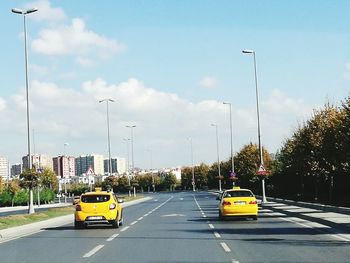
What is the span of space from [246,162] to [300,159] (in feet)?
98.0

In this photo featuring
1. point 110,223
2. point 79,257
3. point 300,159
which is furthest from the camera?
point 300,159

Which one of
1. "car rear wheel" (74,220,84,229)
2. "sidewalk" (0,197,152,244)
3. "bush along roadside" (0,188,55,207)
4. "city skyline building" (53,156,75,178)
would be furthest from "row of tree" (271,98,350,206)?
"city skyline building" (53,156,75,178)

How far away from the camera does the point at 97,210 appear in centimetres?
2562

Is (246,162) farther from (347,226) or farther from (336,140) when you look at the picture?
(347,226)

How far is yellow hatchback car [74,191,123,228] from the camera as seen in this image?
84.0 ft

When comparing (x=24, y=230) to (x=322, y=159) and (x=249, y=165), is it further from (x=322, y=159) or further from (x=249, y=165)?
(x=249, y=165)

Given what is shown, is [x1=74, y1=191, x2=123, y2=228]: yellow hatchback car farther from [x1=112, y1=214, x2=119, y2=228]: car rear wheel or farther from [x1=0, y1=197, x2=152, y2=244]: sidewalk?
[x1=0, y1=197, x2=152, y2=244]: sidewalk

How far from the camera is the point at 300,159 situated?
1580 inches

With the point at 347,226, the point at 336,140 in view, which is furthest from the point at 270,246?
the point at 336,140

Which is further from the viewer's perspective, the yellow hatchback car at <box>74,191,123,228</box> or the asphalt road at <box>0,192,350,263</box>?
the yellow hatchback car at <box>74,191,123,228</box>

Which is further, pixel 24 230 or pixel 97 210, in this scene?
pixel 24 230

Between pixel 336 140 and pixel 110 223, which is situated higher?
pixel 336 140

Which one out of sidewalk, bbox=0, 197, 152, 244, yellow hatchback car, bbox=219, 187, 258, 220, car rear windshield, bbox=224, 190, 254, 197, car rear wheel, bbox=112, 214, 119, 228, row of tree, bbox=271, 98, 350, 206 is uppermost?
row of tree, bbox=271, 98, 350, 206

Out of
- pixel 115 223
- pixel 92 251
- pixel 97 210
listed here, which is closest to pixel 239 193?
pixel 115 223
